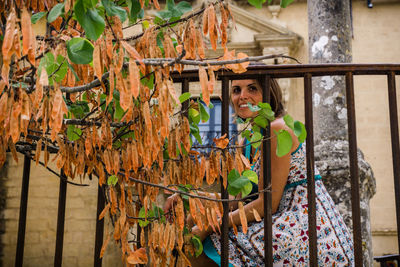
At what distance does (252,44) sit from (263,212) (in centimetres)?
888

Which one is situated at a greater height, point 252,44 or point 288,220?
point 252,44

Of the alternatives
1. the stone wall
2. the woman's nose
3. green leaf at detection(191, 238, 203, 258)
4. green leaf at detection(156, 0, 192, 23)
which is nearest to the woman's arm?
green leaf at detection(191, 238, 203, 258)

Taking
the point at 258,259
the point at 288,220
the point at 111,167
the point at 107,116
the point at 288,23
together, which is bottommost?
the point at 258,259

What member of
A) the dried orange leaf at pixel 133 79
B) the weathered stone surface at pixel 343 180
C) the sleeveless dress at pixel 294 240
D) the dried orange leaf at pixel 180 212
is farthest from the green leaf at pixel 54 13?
the weathered stone surface at pixel 343 180

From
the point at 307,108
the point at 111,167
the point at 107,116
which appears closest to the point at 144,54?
the point at 107,116

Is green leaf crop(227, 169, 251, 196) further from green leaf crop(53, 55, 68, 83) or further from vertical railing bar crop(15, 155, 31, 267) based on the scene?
vertical railing bar crop(15, 155, 31, 267)

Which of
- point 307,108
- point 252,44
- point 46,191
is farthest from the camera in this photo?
point 252,44

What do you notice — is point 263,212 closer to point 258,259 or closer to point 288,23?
point 258,259

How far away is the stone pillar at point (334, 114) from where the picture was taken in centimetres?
305

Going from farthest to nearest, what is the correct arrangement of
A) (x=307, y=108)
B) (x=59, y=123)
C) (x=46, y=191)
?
(x=46, y=191) < (x=307, y=108) < (x=59, y=123)

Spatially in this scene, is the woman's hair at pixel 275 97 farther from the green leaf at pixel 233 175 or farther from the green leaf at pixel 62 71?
the green leaf at pixel 62 71

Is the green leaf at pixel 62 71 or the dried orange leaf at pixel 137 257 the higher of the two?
the green leaf at pixel 62 71

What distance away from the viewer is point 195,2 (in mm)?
10727

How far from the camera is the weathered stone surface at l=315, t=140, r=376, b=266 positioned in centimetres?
302
